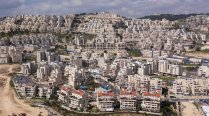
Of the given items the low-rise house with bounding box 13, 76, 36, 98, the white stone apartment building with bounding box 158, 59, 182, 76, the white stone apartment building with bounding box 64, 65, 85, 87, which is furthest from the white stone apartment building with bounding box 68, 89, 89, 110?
the white stone apartment building with bounding box 158, 59, 182, 76

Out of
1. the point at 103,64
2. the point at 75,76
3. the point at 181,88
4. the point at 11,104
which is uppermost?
the point at 75,76

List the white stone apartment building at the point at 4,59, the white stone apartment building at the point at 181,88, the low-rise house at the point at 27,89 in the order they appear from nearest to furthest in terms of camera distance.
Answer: the low-rise house at the point at 27,89 → the white stone apartment building at the point at 181,88 → the white stone apartment building at the point at 4,59

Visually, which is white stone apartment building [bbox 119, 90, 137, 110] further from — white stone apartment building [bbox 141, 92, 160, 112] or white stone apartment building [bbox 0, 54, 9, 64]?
white stone apartment building [bbox 0, 54, 9, 64]

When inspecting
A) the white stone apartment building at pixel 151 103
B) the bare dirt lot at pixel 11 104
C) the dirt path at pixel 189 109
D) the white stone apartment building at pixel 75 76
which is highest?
the white stone apartment building at pixel 75 76

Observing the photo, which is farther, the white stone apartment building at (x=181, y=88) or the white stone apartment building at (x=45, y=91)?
the white stone apartment building at (x=181, y=88)

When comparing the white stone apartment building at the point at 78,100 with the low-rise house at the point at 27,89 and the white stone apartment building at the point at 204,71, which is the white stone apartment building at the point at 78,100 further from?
the white stone apartment building at the point at 204,71

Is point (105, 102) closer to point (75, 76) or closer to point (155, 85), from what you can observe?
point (155, 85)

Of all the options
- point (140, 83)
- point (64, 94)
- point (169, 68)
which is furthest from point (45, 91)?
point (169, 68)

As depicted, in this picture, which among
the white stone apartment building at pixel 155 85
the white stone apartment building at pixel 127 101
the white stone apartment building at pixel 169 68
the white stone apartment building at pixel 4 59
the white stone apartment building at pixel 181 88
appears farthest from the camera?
the white stone apartment building at pixel 4 59

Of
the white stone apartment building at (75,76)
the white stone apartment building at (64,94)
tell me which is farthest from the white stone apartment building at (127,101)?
the white stone apartment building at (75,76)
